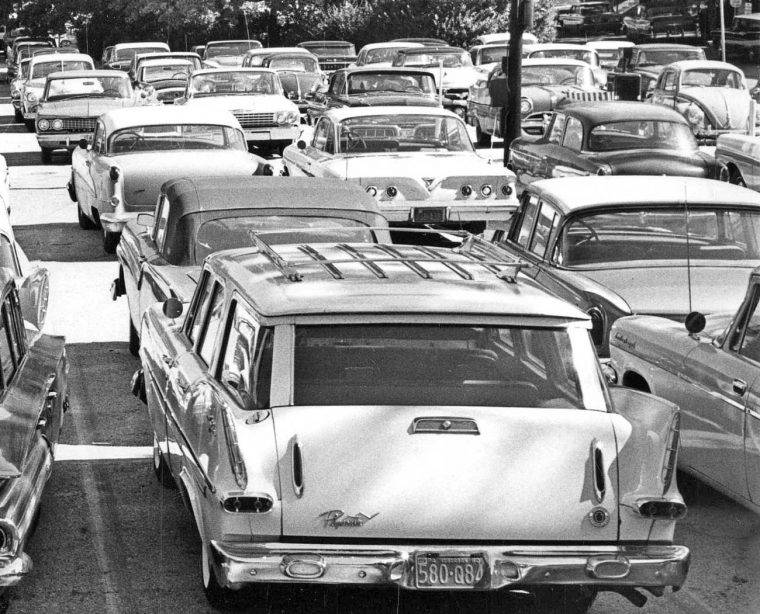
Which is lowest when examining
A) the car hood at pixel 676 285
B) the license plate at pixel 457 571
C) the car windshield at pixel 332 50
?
the car windshield at pixel 332 50

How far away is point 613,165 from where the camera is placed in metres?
15.6

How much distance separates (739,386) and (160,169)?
924 cm

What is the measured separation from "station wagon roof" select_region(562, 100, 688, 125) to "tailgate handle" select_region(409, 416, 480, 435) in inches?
455

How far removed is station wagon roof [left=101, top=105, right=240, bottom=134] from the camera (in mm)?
16297

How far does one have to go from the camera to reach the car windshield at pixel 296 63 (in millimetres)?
32938

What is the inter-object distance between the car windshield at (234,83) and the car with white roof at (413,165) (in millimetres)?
8245

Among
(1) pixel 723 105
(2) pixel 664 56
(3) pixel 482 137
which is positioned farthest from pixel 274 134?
(2) pixel 664 56

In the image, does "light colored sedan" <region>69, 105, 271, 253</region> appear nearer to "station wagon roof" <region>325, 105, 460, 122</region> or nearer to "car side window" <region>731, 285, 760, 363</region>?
"station wagon roof" <region>325, 105, 460, 122</region>

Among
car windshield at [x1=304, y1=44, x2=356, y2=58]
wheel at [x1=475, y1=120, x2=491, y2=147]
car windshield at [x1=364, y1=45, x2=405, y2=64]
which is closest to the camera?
wheel at [x1=475, y1=120, x2=491, y2=147]

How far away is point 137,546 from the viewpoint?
22.6 feet

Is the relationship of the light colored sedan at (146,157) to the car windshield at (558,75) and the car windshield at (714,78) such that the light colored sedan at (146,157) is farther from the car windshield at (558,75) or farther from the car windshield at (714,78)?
the car windshield at (714,78)

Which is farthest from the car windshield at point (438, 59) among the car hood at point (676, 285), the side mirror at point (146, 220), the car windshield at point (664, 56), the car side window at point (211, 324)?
the car side window at point (211, 324)

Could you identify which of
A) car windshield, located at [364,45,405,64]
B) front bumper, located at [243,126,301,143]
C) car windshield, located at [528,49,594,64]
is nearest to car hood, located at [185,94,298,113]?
front bumper, located at [243,126,301,143]

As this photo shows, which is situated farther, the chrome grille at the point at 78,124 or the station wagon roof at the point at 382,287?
the chrome grille at the point at 78,124
